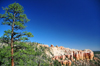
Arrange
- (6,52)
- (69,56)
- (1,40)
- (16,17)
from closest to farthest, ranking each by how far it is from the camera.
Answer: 1. (6,52)
2. (1,40)
3. (16,17)
4. (69,56)

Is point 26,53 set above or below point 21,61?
above

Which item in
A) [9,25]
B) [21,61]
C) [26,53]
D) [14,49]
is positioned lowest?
[21,61]

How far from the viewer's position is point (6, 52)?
20.6 feet

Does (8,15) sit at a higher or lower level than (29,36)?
higher

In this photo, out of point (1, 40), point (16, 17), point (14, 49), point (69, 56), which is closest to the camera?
point (1, 40)

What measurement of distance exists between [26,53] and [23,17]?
446 centimetres

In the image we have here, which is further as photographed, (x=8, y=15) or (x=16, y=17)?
(x=16, y=17)

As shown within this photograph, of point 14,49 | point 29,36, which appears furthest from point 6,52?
point 29,36

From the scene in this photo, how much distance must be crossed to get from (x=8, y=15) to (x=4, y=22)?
95 cm

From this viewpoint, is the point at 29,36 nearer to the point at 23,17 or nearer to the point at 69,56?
the point at 23,17

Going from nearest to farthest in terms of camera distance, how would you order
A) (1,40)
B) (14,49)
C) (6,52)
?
(6,52)
(1,40)
(14,49)

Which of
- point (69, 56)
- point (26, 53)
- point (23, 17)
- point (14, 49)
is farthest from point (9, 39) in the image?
point (69, 56)

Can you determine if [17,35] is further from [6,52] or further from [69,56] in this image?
[69,56]

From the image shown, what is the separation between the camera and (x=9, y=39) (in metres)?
7.05
